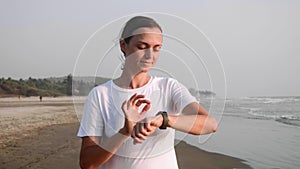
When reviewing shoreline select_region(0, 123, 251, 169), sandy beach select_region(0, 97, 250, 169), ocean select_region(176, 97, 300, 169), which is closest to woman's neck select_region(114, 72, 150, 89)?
ocean select_region(176, 97, 300, 169)

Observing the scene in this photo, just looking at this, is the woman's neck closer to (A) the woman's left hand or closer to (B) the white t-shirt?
(B) the white t-shirt

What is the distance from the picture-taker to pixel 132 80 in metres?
1.66

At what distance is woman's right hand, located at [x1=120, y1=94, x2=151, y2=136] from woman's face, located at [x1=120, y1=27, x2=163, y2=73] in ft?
0.51

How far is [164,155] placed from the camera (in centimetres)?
165

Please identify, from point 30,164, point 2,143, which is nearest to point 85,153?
point 30,164

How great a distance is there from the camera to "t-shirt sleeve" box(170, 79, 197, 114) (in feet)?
5.27

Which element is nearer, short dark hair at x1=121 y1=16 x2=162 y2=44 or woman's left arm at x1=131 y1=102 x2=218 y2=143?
woman's left arm at x1=131 y1=102 x2=218 y2=143

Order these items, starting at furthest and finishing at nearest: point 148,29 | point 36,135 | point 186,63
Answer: point 36,135, point 186,63, point 148,29

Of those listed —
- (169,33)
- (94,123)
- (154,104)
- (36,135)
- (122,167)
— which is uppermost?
(169,33)

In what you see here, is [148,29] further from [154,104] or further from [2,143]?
[2,143]

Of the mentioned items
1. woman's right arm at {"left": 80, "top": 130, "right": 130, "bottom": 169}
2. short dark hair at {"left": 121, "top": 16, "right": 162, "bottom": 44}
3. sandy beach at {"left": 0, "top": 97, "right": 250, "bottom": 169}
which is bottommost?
sandy beach at {"left": 0, "top": 97, "right": 250, "bottom": 169}

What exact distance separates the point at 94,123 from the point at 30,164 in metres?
7.17

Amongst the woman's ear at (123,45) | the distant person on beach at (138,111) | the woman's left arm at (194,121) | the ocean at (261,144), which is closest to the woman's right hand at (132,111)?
the distant person on beach at (138,111)

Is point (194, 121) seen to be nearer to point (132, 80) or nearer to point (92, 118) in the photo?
point (132, 80)
